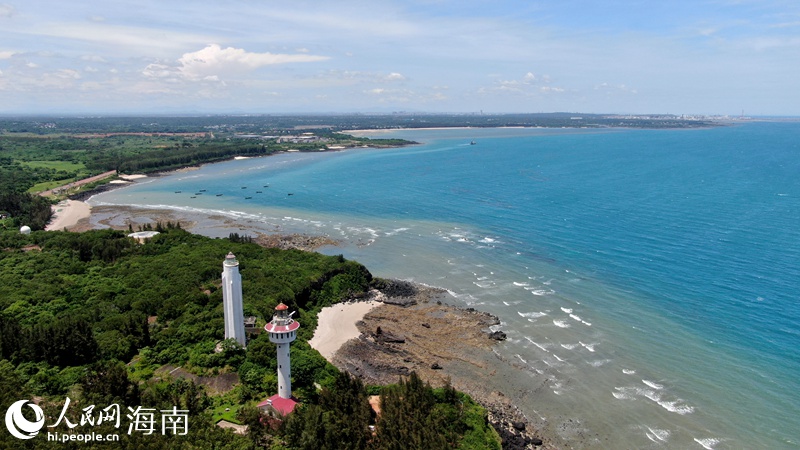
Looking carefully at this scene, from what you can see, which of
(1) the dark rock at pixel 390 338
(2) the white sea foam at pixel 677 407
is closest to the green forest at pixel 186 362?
(1) the dark rock at pixel 390 338

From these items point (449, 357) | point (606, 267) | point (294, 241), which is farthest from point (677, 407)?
point (294, 241)

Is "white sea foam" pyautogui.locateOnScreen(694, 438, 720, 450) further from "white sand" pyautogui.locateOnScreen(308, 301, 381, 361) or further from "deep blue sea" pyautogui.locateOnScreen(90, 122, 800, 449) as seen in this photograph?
"white sand" pyautogui.locateOnScreen(308, 301, 381, 361)

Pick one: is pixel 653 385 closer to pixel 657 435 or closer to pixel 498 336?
pixel 657 435

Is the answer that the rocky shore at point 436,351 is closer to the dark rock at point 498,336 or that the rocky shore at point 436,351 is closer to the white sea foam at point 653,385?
the dark rock at point 498,336

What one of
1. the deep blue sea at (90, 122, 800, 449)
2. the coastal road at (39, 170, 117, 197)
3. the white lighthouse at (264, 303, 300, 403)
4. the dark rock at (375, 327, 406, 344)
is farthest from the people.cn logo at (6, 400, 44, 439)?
the coastal road at (39, 170, 117, 197)

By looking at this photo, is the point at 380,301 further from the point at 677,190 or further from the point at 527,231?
the point at 677,190
